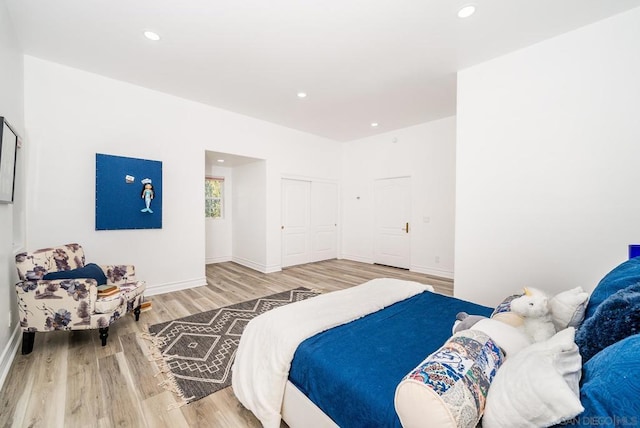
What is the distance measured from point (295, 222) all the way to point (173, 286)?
2.64 metres

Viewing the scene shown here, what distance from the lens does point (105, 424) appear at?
61.4 inches

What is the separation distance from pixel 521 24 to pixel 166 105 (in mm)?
4356

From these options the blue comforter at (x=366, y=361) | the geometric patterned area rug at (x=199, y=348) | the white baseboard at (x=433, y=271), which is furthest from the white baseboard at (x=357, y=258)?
the blue comforter at (x=366, y=361)

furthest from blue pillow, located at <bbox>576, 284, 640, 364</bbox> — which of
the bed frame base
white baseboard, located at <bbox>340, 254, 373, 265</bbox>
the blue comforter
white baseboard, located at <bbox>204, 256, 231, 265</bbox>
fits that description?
white baseboard, located at <bbox>204, 256, 231, 265</bbox>

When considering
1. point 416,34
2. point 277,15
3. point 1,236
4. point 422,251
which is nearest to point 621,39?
point 416,34

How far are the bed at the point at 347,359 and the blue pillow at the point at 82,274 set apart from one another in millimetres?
1976

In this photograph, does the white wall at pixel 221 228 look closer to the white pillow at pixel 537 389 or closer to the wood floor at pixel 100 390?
the wood floor at pixel 100 390

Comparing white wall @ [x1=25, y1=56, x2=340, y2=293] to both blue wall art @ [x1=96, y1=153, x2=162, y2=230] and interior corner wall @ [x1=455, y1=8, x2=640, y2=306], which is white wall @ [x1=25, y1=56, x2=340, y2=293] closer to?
blue wall art @ [x1=96, y1=153, x2=162, y2=230]

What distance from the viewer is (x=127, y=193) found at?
3.52 m

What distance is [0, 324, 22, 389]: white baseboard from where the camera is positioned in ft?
6.35

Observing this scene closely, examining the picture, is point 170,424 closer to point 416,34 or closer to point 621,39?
point 416,34

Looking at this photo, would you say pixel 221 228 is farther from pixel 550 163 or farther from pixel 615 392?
pixel 615 392

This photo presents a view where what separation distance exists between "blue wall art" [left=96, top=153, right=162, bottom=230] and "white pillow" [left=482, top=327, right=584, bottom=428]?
4124 millimetres

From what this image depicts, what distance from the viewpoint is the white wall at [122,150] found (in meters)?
3.00
